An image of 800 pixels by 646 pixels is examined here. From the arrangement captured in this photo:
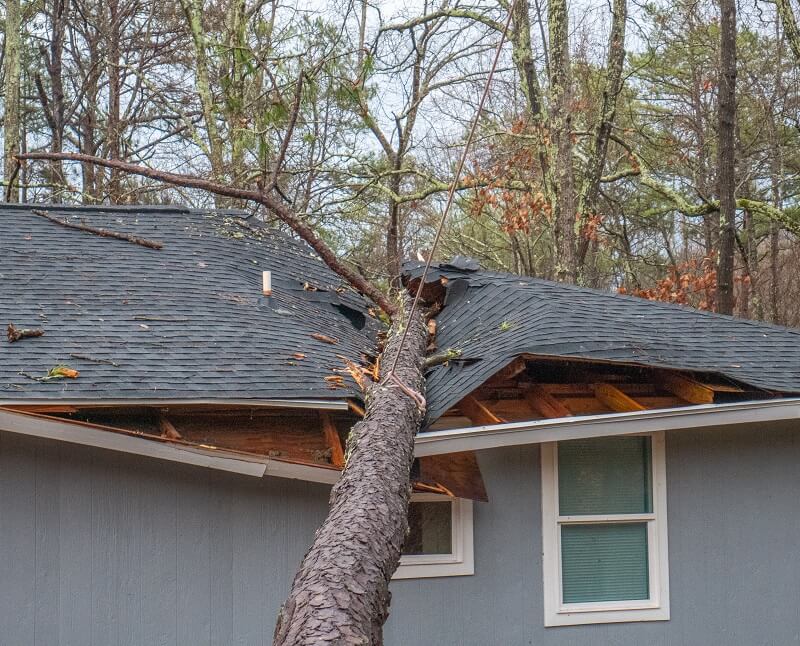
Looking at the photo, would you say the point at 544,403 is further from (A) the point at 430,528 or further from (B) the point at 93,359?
(B) the point at 93,359

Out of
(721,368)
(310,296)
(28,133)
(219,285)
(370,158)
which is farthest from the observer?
(28,133)

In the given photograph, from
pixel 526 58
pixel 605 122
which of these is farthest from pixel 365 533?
pixel 526 58

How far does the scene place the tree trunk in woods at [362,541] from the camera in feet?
7.96

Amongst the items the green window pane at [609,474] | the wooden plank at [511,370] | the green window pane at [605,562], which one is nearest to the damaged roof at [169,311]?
the wooden plank at [511,370]

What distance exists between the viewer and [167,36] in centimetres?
2117

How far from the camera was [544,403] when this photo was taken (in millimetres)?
6047

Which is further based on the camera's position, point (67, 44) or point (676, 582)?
point (67, 44)

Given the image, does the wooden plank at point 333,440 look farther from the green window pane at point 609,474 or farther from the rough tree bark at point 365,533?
the green window pane at point 609,474

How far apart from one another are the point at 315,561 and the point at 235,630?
2962 millimetres

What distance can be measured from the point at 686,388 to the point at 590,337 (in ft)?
3.00

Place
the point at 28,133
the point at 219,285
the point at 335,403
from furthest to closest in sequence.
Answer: the point at 28,133, the point at 219,285, the point at 335,403

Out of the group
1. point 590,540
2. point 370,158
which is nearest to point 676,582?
point 590,540

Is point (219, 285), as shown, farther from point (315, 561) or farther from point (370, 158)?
Result: point (370, 158)

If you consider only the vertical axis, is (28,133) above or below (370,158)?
above
